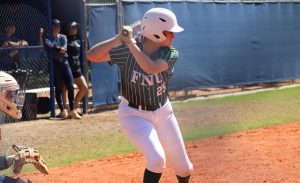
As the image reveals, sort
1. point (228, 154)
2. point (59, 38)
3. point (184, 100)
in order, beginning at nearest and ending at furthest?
1. point (228, 154)
2. point (59, 38)
3. point (184, 100)

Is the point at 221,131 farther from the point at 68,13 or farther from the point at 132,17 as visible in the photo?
the point at 68,13

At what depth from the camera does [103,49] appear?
586cm

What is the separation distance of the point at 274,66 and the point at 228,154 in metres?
9.40

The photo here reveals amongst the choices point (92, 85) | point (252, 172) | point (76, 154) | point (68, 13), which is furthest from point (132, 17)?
point (252, 172)

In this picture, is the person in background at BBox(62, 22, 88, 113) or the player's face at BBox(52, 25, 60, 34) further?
the person in background at BBox(62, 22, 88, 113)

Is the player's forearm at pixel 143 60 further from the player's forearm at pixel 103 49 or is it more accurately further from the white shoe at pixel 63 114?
the white shoe at pixel 63 114

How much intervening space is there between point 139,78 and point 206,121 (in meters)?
6.39

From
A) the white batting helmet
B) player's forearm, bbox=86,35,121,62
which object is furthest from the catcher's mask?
the white batting helmet

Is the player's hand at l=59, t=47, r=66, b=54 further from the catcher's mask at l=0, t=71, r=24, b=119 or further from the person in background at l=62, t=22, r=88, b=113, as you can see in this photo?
the catcher's mask at l=0, t=71, r=24, b=119

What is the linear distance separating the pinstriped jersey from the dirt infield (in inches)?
69.7

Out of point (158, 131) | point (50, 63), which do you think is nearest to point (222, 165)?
point (158, 131)

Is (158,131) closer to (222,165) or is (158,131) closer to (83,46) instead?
(222,165)

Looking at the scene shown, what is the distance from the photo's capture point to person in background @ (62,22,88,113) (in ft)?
41.4

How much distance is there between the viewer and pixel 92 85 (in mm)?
13180
